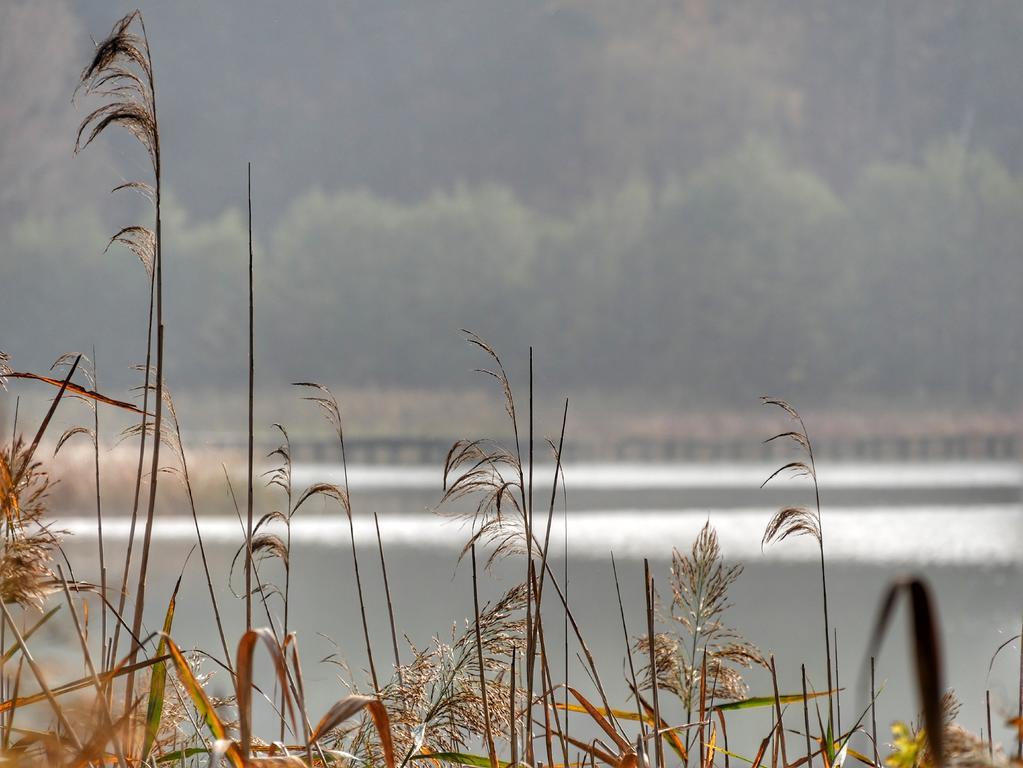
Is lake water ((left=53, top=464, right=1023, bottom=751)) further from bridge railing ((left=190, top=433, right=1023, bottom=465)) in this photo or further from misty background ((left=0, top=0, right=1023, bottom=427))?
misty background ((left=0, top=0, right=1023, bottom=427))

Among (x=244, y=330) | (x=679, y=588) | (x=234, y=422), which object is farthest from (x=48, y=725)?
(x=234, y=422)

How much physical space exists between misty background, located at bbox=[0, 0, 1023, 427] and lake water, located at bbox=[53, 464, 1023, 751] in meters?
15.0

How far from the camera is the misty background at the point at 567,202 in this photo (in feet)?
119

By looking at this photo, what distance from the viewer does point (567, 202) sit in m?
41.4

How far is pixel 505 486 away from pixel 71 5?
3547 cm

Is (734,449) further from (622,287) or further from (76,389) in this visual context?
(76,389)

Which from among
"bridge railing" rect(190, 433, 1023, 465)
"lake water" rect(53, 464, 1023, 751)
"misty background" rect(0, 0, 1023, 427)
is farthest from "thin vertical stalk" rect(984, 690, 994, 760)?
"misty background" rect(0, 0, 1023, 427)

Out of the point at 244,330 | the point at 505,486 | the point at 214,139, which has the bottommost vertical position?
the point at 505,486

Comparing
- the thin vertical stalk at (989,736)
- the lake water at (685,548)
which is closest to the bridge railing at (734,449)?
the lake water at (685,548)

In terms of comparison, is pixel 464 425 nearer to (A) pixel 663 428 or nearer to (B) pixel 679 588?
(A) pixel 663 428

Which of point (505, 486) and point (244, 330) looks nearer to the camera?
point (505, 486)

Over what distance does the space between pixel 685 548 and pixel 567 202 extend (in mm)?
31528

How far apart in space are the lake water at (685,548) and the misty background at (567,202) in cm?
1500

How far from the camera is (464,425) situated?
3189 centimetres
